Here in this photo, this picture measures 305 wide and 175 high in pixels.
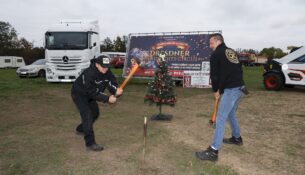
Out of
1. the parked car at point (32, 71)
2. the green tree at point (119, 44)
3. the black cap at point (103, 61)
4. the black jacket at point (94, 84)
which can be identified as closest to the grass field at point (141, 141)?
the black jacket at point (94, 84)

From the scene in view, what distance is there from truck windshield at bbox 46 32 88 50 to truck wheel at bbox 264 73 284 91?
29.8 feet

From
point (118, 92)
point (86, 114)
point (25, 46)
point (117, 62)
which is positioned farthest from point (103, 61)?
point (25, 46)

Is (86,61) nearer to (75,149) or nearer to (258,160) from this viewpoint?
(75,149)

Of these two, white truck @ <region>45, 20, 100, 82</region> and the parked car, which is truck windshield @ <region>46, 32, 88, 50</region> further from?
the parked car

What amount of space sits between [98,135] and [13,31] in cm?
8930

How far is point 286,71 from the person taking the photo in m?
15.1

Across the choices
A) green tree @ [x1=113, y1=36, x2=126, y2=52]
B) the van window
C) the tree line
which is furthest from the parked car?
green tree @ [x1=113, y1=36, x2=126, y2=52]

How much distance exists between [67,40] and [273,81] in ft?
34.0

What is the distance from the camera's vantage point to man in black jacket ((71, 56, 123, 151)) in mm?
5879

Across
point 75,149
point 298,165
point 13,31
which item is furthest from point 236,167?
point 13,31

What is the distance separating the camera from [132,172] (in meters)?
5.21

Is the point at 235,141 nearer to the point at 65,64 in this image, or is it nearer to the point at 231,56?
the point at 231,56

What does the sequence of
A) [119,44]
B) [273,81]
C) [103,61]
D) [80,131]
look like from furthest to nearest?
[119,44], [273,81], [80,131], [103,61]

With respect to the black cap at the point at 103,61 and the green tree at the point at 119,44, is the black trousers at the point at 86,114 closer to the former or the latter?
the black cap at the point at 103,61
